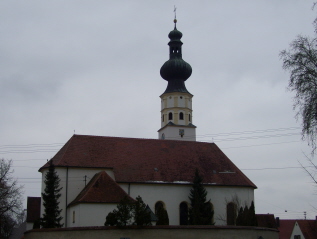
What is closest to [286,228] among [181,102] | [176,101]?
[181,102]

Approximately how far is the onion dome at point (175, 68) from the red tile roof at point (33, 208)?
883 inches

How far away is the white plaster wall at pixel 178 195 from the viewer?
1788 inches

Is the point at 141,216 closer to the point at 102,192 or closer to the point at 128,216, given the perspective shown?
the point at 128,216

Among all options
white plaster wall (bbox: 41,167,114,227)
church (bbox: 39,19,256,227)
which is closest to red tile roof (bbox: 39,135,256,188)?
church (bbox: 39,19,256,227)

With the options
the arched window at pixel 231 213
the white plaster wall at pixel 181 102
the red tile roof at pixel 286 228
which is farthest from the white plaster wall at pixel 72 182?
the red tile roof at pixel 286 228

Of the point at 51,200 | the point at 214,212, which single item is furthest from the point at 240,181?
the point at 51,200

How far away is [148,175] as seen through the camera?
152ft

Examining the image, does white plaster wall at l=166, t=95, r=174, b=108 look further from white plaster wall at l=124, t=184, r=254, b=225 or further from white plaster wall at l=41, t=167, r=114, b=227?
white plaster wall at l=41, t=167, r=114, b=227

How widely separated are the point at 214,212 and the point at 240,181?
442 centimetres

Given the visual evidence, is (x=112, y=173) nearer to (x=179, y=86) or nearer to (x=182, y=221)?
(x=182, y=221)

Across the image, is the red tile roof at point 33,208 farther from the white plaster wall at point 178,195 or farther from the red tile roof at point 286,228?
the red tile roof at point 286,228

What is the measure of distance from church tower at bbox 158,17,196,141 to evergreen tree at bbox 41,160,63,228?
73.5 feet

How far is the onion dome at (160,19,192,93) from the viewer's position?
64125 millimetres

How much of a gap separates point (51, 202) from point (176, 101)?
27570 millimetres
